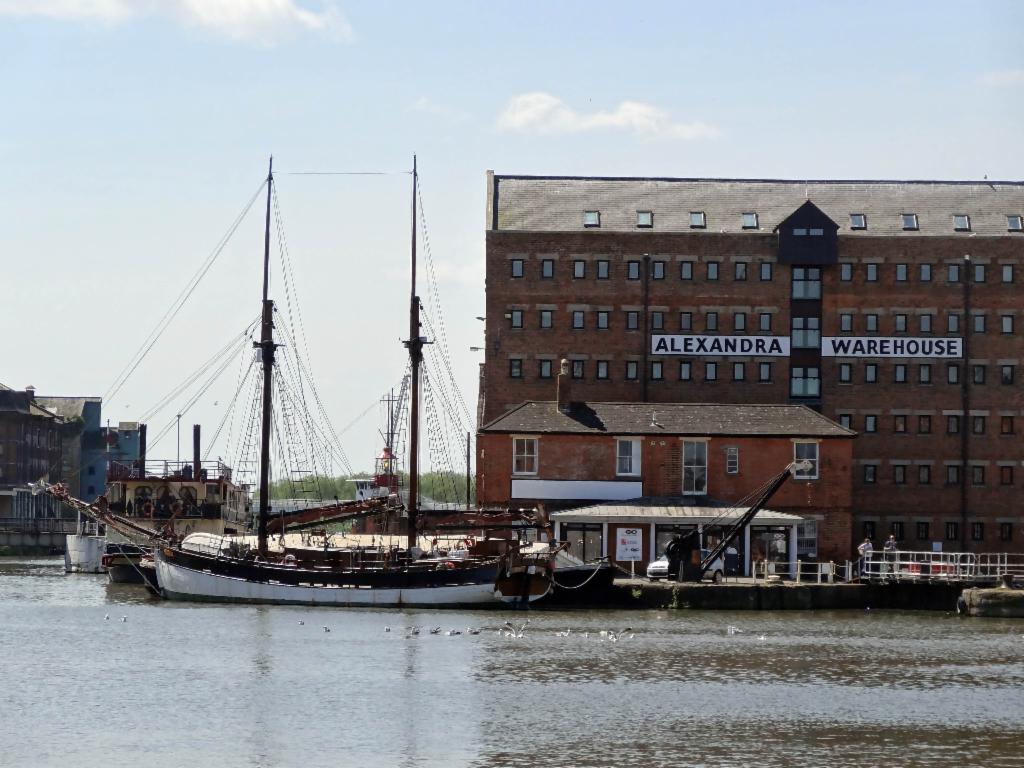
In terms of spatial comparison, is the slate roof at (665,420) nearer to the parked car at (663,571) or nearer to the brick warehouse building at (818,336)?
the parked car at (663,571)

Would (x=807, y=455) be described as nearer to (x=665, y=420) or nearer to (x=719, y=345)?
(x=665, y=420)

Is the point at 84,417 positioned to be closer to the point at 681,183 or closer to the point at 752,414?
the point at 681,183

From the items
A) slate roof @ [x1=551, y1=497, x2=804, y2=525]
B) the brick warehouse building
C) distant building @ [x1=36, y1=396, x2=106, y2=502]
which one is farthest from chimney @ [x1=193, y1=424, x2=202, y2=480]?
distant building @ [x1=36, y1=396, x2=106, y2=502]

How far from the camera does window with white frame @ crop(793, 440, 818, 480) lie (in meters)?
76.2

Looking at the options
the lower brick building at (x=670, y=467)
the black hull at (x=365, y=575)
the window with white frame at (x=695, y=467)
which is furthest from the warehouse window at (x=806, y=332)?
the black hull at (x=365, y=575)

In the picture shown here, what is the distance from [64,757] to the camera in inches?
1224

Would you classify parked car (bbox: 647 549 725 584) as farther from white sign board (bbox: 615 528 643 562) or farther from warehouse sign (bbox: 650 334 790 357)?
warehouse sign (bbox: 650 334 790 357)

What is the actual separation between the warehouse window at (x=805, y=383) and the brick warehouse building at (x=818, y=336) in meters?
0.09

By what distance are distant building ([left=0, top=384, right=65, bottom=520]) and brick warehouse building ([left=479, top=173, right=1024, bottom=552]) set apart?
77495 millimetres

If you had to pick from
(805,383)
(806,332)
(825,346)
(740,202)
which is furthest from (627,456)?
(740,202)

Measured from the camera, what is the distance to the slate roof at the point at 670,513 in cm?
7138

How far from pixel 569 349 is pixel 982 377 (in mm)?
20550

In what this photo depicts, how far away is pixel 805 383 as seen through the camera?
292 feet

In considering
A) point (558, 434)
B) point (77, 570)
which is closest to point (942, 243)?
point (558, 434)
